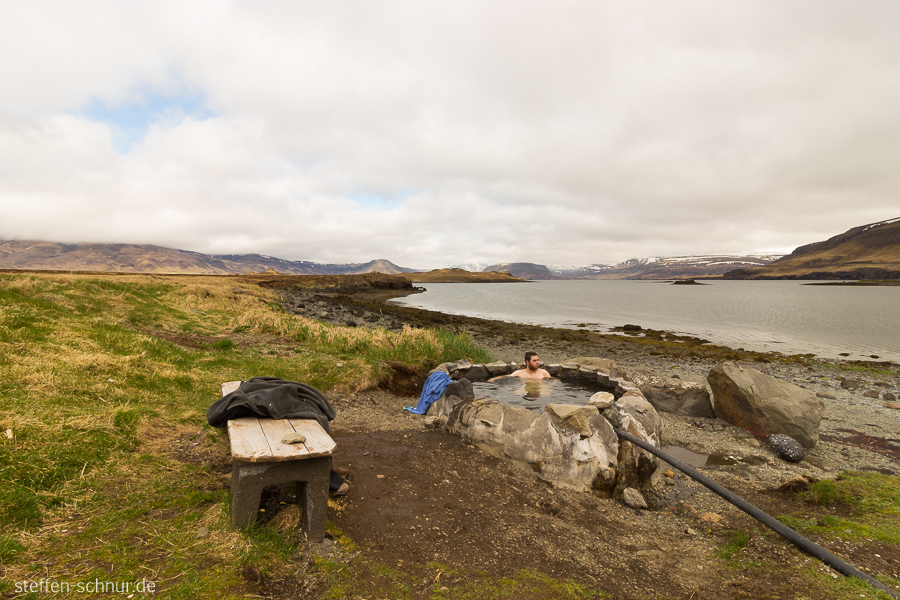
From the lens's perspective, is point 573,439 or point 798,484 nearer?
point 798,484

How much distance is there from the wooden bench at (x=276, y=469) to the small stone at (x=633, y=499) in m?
4.41

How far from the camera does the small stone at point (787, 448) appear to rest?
795cm

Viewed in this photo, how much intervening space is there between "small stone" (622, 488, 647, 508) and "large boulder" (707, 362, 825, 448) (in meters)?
5.23

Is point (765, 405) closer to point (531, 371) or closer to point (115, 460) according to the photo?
point (531, 371)

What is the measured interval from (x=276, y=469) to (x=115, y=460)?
86.9 inches

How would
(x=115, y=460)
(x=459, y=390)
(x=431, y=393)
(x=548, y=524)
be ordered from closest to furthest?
1. (x=115, y=460)
2. (x=548, y=524)
3. (x=459, y=390)
4. (x=431, y=393)

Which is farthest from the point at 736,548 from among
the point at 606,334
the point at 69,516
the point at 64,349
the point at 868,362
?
the point at 606,334

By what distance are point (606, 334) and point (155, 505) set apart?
30.1 metres

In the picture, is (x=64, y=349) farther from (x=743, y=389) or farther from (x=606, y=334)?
(x=606, y=334)

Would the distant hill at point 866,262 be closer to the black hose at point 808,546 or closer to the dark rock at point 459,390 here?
the black hose at point 808,546

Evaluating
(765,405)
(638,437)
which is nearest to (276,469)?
(638,437)

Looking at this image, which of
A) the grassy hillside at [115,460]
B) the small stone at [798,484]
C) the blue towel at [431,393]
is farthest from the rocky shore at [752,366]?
the grassy hillside at [115,460]

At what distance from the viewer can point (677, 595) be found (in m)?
3.75

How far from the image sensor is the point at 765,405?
9031mm
